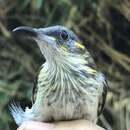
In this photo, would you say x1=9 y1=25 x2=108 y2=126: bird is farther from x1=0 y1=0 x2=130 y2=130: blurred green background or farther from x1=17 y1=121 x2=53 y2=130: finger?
x1=0 y1=0 x2=130 y2=130: blurred green background

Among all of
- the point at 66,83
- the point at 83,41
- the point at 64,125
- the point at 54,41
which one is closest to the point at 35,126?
the point at 64,125

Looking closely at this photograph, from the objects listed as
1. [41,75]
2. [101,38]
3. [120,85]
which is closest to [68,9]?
[101,38]

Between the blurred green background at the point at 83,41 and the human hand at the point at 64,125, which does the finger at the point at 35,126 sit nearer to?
the human hand at the point at 64,125

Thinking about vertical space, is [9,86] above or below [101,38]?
below

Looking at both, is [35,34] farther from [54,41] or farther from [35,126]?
[35,126]

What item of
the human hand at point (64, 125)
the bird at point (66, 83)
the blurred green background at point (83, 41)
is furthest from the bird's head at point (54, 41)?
the blurred green background at point (83, 41)

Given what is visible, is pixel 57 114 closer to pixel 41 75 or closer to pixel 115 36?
pixel 41 75
